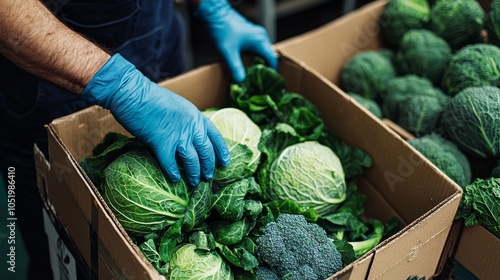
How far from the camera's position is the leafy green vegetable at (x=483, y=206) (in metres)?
1.48

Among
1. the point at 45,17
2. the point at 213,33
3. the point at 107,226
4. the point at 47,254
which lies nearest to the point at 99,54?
the point at 45,17

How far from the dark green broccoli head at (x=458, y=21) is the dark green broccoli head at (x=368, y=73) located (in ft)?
0.94

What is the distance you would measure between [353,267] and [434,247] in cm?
40

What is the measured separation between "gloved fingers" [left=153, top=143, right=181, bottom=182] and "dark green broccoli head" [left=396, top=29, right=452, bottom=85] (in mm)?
1328

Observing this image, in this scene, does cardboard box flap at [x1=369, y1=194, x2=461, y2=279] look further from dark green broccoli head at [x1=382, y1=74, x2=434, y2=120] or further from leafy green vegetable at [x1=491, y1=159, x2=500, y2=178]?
dark green broccoli head at [x1=382, y1=74, x2=434, y2=120]

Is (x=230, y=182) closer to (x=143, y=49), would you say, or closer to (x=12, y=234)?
(x=143, y=49)

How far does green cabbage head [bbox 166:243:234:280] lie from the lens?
1.39 metres

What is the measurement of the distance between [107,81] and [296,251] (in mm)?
776

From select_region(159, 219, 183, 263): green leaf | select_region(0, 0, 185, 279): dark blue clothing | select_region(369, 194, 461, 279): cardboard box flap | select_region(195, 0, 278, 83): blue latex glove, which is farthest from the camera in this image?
select_region(195, 0, 278, 83): blue latex glove

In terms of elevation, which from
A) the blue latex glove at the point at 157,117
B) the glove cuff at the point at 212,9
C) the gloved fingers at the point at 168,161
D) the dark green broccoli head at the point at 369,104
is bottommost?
the dark green broccoli head at the point at 369,104

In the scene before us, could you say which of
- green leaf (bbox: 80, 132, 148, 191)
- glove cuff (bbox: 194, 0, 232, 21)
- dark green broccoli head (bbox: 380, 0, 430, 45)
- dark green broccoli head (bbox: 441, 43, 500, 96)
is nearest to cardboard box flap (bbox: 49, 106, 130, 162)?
green leaf (bbox: 80, 132, 148, 191)

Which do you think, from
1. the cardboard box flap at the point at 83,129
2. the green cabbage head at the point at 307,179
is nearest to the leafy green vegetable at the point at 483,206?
the green cabbage head at the point at 307,179

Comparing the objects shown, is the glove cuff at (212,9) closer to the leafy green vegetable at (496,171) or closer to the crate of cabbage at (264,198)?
the crate of cabbage at (264,198)

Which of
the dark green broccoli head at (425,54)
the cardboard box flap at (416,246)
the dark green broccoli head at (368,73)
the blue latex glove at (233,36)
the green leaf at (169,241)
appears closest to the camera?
the cardboard box flap at (416,246)
